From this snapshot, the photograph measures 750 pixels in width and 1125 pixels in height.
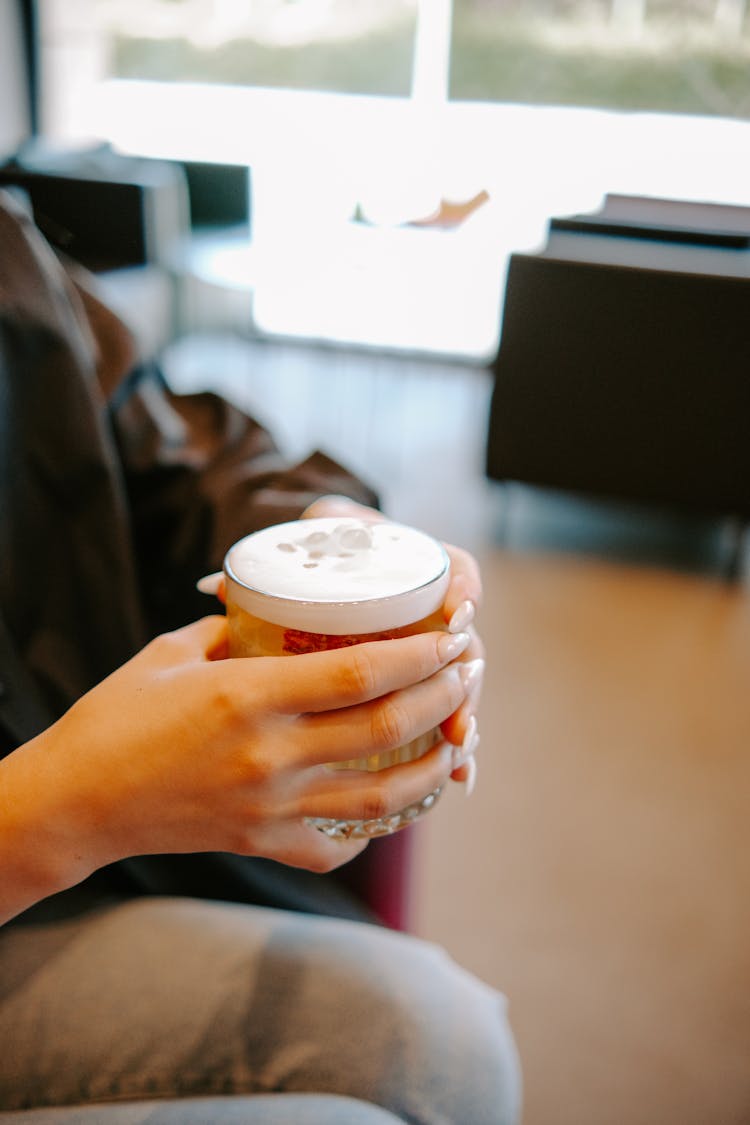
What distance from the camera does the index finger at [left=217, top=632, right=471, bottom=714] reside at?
18.4 inches

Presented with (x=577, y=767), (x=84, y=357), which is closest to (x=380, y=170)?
(x=577, y=767)

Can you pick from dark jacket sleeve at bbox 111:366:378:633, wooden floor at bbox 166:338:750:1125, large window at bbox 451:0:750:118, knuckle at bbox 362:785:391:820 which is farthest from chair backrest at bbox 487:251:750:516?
large window at bbox 451:0:750:118

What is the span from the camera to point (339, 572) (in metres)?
0.50

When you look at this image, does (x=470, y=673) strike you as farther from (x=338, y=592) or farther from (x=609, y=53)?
(x=609, y=53)

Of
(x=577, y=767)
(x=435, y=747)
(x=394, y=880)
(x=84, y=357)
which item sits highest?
(x=84, y=357)

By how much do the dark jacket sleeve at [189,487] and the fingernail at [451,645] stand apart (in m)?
0.34

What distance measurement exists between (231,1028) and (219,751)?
285 millimetres

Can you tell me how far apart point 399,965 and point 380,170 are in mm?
3569

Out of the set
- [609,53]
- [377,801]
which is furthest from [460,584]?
[609,53]

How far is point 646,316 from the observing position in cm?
43

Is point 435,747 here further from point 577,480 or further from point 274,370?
point 274,370

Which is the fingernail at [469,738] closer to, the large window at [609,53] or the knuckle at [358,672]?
the knuckle at [358,672]

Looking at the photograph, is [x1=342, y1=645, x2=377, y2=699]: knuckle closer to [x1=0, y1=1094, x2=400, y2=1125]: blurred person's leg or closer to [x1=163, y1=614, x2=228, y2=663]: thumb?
[x1=163, y1=614, x2=228, y2=663]: thumb

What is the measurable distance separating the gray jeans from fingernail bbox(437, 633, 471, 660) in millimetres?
316
